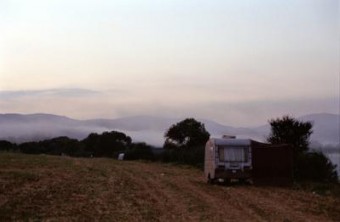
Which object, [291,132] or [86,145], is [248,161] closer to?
[291,132]

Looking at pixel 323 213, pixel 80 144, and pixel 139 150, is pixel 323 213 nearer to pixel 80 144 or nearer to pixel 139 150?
pixel 139 150

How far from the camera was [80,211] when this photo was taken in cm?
1933

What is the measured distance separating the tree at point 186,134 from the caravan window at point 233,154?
54.4 m

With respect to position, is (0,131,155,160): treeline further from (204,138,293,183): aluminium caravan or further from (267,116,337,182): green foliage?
(204,138,293,183): aluminium caravan

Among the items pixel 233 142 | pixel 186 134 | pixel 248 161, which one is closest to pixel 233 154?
pixel 233 142

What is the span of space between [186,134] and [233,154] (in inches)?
2252

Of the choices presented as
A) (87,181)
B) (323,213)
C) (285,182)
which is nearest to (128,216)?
(323,213)

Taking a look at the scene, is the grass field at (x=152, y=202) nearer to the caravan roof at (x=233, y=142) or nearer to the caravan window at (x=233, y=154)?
the caravan window at (x=233, y=154)

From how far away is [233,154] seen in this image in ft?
109

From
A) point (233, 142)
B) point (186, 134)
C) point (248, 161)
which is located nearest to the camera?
point (248, 161)

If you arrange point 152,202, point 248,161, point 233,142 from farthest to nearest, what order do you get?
point 233,142 → point 248,161 → point 152,202

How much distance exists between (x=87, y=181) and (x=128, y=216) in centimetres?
1407

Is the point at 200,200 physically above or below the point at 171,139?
below

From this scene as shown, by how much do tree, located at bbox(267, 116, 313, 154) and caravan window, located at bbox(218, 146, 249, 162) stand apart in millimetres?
9747
